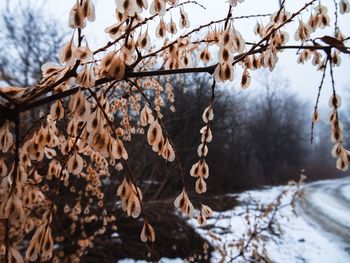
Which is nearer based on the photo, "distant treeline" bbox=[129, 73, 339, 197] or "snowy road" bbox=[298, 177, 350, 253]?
"distant treeline" bbox=[129, 73, 339, 197]

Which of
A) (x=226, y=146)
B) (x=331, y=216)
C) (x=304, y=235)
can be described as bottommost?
(x=331, y=216)

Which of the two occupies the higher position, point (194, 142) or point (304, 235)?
point (194, 142)

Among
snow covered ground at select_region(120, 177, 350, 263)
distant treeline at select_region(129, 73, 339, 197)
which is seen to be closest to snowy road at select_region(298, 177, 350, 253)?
snow covered ground at select_region(120, 177, 350, 263)

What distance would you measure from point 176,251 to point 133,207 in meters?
5.37

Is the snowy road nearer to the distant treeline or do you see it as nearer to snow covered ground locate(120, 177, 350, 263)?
snow covered ground locate(120, 177, 350, 263)

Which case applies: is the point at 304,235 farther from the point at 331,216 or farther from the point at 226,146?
the point at 226,146

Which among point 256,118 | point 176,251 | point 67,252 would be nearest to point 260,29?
point 67,252

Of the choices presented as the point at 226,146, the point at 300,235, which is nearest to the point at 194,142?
the point at 300,235

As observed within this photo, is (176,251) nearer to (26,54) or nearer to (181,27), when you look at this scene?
(181,27)

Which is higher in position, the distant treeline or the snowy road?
the distant treeline

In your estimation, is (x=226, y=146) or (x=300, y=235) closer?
(x=300, y=235)

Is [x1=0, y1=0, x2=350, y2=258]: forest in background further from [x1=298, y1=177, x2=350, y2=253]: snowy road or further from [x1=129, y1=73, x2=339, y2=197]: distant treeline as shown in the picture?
[x1=298, y1=177, x2=350, y2=253]: snowy road

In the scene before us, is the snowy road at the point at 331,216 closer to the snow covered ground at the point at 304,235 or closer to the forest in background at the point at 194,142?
the snow covered ground at the point at 304,235

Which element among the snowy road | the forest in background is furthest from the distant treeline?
the snowy road
